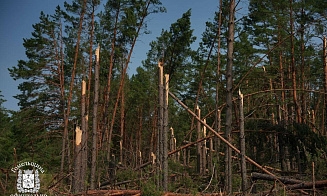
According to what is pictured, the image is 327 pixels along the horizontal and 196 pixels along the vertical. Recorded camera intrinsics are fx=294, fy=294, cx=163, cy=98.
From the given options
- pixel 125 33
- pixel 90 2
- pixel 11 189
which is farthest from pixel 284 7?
pixel 11 189

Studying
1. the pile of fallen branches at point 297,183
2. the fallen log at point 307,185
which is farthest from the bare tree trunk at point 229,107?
the fallen log at point 307,185

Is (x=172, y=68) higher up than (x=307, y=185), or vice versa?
(x=172, y=68)

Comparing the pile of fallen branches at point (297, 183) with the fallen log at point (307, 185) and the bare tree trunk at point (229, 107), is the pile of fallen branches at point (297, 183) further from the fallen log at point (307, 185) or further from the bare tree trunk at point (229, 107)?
the bare tree trunk at point (229, 107)

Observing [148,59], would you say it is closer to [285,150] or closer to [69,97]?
[69,97]

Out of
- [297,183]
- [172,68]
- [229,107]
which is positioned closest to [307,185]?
[297,183]

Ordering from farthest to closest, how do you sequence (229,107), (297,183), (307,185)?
1. (229,107)
2. (297,183)
3. (307,185)

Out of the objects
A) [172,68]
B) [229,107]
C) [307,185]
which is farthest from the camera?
[172,68]

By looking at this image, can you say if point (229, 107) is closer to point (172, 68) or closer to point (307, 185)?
point (307, 185)

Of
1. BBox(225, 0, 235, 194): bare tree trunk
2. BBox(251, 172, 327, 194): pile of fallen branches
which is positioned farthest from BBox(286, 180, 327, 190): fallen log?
BBox(225, 0, 235, 194): bare tree trunk

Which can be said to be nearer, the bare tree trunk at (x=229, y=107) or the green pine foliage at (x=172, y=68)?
the bare tree trunk at (x=229, y=107)

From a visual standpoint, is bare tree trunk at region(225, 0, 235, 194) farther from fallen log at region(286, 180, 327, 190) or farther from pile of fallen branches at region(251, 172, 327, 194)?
fallen log at region(286, 180, 327, 190)

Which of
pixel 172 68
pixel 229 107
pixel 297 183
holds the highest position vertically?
pixel 172 68

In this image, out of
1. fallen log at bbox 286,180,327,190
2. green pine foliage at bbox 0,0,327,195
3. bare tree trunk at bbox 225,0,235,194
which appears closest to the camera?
fallen log at bbox 286,180,327,190

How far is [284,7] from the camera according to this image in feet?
38.5
